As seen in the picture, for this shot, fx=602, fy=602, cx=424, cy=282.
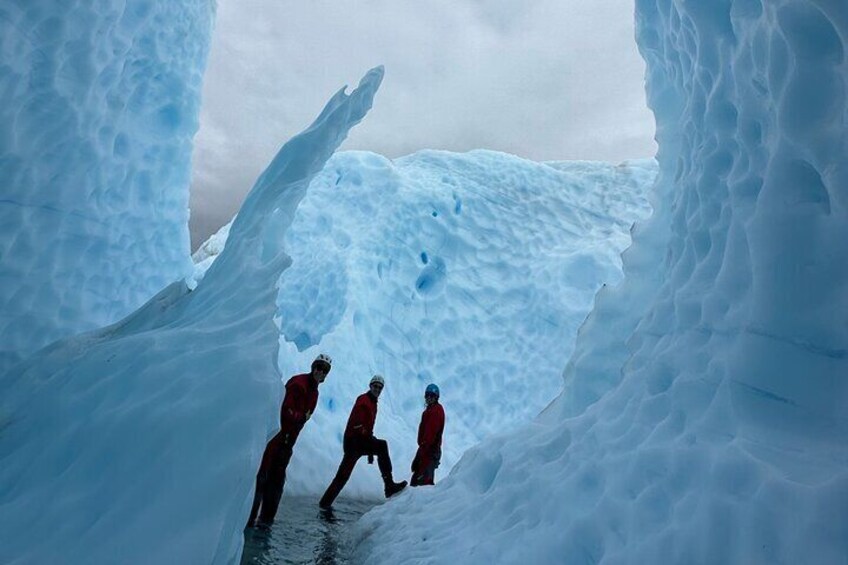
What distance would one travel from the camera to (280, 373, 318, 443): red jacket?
165 inches

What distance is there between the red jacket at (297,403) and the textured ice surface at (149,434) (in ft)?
2.88

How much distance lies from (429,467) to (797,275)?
4262 millimetres

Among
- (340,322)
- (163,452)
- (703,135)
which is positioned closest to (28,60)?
(163,452)

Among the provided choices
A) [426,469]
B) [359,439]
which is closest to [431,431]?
[426,469]

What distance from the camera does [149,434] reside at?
2752mm

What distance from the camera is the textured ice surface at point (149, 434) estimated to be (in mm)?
2363

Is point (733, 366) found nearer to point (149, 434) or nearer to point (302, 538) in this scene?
point (149, 434)

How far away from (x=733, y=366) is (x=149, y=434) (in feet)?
7.98

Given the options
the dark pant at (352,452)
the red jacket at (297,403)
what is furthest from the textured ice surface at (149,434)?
the dark pant at (352,452)

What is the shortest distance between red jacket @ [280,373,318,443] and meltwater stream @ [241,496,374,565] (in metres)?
0.65

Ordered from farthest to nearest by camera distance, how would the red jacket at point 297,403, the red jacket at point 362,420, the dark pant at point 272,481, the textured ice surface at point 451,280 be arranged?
the textured ice surface at point 451,280
the red jacket at point 362,420
the red jacket at point 297,403
the dark pant at point 272,481

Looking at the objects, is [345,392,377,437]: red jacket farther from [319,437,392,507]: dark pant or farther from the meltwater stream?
the meltwater stream

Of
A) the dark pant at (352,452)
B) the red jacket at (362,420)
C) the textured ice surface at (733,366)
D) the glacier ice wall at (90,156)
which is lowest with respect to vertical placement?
the textured ice surface at (733,366)

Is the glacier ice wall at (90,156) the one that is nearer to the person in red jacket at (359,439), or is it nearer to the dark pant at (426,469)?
the person in red jacket at (359,439)
